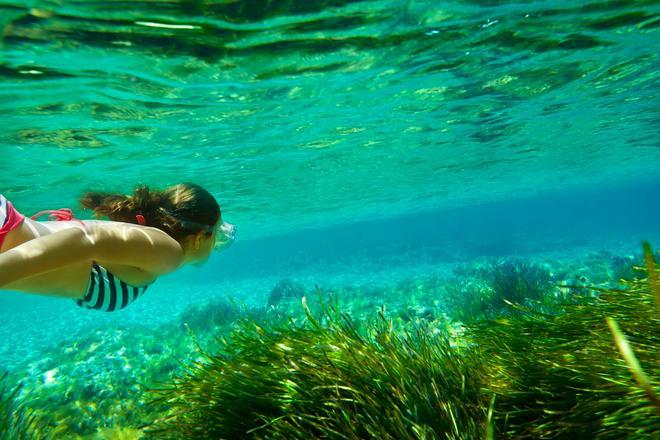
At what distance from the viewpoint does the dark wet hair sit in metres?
3.12

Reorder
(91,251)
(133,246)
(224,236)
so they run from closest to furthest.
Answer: (91,251)
(133,246)
(224,236)

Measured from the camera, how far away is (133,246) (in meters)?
2.36

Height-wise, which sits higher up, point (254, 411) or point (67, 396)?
point (254, 411)

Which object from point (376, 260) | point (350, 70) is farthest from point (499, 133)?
point (376, 260)

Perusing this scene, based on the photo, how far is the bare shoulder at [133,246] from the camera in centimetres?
218

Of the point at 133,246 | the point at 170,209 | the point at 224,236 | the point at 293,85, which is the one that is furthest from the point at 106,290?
the point at 293,85

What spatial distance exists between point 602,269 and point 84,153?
27045 mm

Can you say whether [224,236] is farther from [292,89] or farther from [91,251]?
[292,89]

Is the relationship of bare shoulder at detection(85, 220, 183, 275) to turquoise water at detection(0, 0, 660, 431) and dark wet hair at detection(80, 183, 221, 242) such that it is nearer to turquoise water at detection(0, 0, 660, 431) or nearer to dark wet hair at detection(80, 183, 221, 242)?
dark wet hair at detection(80, 183, 221, 242)

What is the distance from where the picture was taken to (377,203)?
1757 inches

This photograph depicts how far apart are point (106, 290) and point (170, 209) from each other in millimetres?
911

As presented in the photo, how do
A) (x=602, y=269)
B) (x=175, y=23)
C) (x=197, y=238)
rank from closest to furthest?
(x=197, y=238) < (x=175, y=23) < (x=602, y=269)

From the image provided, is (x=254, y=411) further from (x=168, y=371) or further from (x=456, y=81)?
(x=456, y=81)

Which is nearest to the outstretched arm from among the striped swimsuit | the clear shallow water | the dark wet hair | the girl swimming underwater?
the girl swimming underwater
